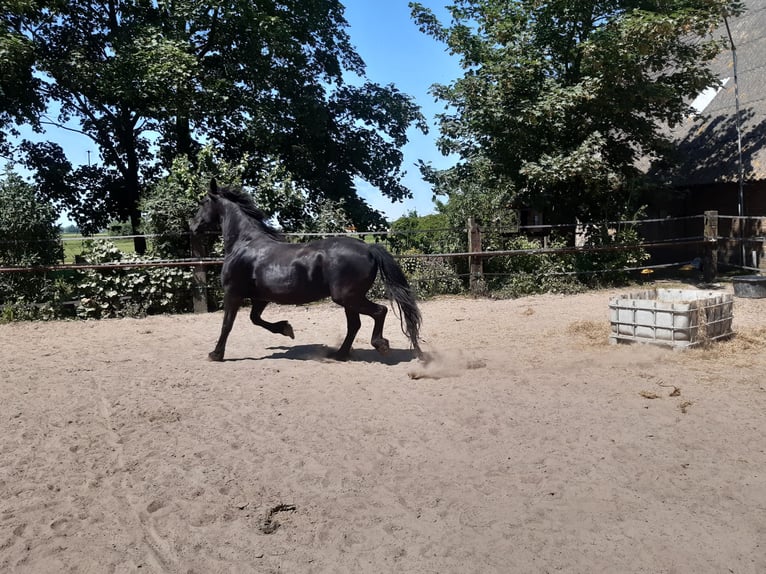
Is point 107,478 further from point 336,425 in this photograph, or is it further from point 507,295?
point 507,295

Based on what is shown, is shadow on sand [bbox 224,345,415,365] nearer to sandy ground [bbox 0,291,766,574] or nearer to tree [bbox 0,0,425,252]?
sandy ground [bbox 0,291,766,574]

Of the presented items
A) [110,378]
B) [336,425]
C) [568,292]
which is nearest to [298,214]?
[568,292]

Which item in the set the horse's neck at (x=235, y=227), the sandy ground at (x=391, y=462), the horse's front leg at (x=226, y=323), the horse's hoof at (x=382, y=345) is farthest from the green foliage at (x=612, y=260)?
the horse's front leg at (x=226, y=323)

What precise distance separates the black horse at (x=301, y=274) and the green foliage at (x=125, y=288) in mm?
3917

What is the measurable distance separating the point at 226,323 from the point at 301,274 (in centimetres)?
107

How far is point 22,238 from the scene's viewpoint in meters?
10.7

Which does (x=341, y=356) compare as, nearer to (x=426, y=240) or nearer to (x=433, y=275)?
(x=433, y=275)

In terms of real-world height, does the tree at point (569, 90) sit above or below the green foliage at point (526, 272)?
above

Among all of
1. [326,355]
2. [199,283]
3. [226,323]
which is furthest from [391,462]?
[199,283]

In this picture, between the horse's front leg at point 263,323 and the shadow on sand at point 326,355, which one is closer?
the shadow on sand at point 326,355

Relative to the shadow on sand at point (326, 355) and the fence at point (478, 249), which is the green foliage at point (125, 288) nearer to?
the fence at point (478, 249)

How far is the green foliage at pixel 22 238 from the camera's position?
34.7ft

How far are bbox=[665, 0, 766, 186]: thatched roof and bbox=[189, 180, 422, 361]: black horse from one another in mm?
11444

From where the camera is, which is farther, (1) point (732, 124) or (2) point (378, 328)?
(1) point (732, 124)
